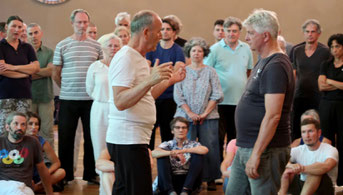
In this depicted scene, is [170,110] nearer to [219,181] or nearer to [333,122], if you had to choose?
[219,181]

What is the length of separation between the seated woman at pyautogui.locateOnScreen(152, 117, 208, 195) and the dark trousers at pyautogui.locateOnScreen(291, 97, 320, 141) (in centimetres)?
129

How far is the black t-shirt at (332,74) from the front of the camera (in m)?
4.59

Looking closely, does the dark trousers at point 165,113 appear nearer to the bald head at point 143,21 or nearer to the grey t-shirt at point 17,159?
the grey t-shirt at point 17,159

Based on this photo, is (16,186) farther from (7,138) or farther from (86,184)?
(86,184)

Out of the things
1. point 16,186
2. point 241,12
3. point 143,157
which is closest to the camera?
point 143,157

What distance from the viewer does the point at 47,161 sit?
4438 mm

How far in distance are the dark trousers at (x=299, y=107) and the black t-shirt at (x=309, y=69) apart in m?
0.05

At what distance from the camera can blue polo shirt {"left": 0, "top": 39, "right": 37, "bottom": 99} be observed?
173 inches

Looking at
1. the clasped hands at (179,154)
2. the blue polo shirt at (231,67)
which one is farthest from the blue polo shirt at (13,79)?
the blue polo shirt at (231,67)

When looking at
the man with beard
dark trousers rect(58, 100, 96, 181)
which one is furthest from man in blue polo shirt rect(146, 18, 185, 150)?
the man with beard

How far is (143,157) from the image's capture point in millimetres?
2422

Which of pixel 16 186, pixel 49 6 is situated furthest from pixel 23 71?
pixel 49 6

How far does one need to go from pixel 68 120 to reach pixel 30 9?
4.35 m

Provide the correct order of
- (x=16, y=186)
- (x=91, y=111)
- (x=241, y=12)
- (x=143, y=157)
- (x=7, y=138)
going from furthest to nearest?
(x=241, y=12), (x=91, y=111), (x=7, y=138), (x=16, y=186), (x=143, y=157)
